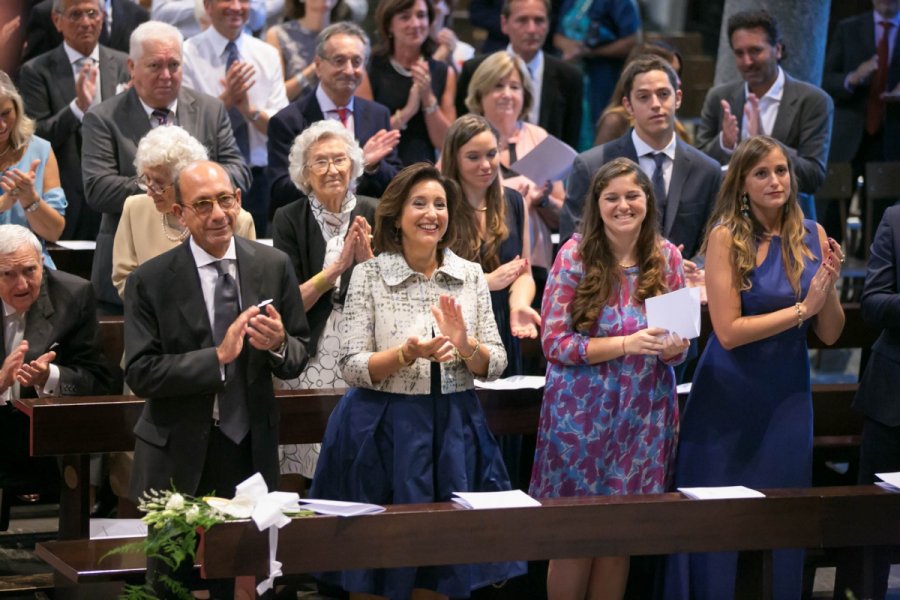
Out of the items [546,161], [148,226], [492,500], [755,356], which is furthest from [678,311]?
[148,226]

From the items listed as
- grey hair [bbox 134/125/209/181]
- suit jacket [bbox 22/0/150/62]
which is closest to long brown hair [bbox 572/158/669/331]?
grey hair [bbox 134/125/209/181]

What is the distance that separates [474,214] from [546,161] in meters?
0.78

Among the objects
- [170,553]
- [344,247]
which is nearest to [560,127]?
[344,247]

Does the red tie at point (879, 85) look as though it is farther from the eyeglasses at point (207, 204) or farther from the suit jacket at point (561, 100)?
the eyeglasses at point (207, 204)

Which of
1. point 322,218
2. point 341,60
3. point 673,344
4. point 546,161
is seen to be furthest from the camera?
point 341,60

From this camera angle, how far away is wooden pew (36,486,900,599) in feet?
12.8

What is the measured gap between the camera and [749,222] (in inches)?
189

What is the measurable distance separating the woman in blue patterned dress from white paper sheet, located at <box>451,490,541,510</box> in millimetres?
512

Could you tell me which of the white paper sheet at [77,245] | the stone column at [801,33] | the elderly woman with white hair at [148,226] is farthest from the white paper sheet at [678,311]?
the stone column at [801,33]

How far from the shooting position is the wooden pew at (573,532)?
3.91 m

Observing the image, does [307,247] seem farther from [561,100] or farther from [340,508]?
[561,100]

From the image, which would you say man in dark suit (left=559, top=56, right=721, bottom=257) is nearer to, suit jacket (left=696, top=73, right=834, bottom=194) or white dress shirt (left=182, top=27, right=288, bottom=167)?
suit jacket (left=696, top=73, right=834, bottom=194)

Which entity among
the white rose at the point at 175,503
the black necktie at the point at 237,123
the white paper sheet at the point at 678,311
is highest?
the black necktie at the point at 237,123

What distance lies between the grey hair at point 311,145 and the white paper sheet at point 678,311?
4.30 ft
